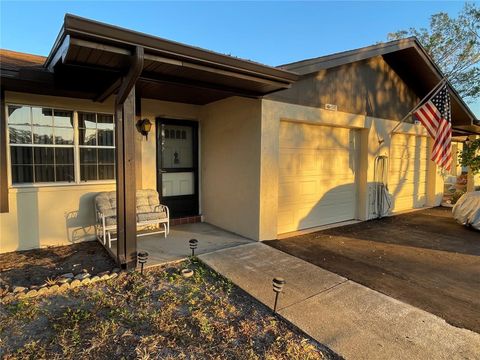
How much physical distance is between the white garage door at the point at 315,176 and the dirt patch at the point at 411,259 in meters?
0.46

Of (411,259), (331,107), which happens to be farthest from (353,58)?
(411,259)

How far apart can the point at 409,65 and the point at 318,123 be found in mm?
3633

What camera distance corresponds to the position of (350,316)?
2662 mm

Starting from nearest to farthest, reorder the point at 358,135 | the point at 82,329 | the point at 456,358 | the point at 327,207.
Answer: the point at 456,358 < the point at 82,329 < the point at 327,207 < the point at 358,135

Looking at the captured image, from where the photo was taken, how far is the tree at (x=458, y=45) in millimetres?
16078

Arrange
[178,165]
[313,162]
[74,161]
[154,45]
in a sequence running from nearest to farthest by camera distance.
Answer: [154,45], [74,161], [313,162], [178,165]

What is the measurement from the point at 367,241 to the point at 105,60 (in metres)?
5.01

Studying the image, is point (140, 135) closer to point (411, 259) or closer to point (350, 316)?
point (350, 316)

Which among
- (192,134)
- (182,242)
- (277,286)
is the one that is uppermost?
(192,134)

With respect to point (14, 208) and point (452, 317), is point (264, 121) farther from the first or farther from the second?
point (14, 208)

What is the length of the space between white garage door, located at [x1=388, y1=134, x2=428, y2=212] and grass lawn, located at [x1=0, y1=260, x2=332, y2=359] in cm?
633

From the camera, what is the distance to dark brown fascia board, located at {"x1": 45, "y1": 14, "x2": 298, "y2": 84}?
2539 mm

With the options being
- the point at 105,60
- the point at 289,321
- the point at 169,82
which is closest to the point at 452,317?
the point at 289,321

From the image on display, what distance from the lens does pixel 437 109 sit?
21.2 ft
